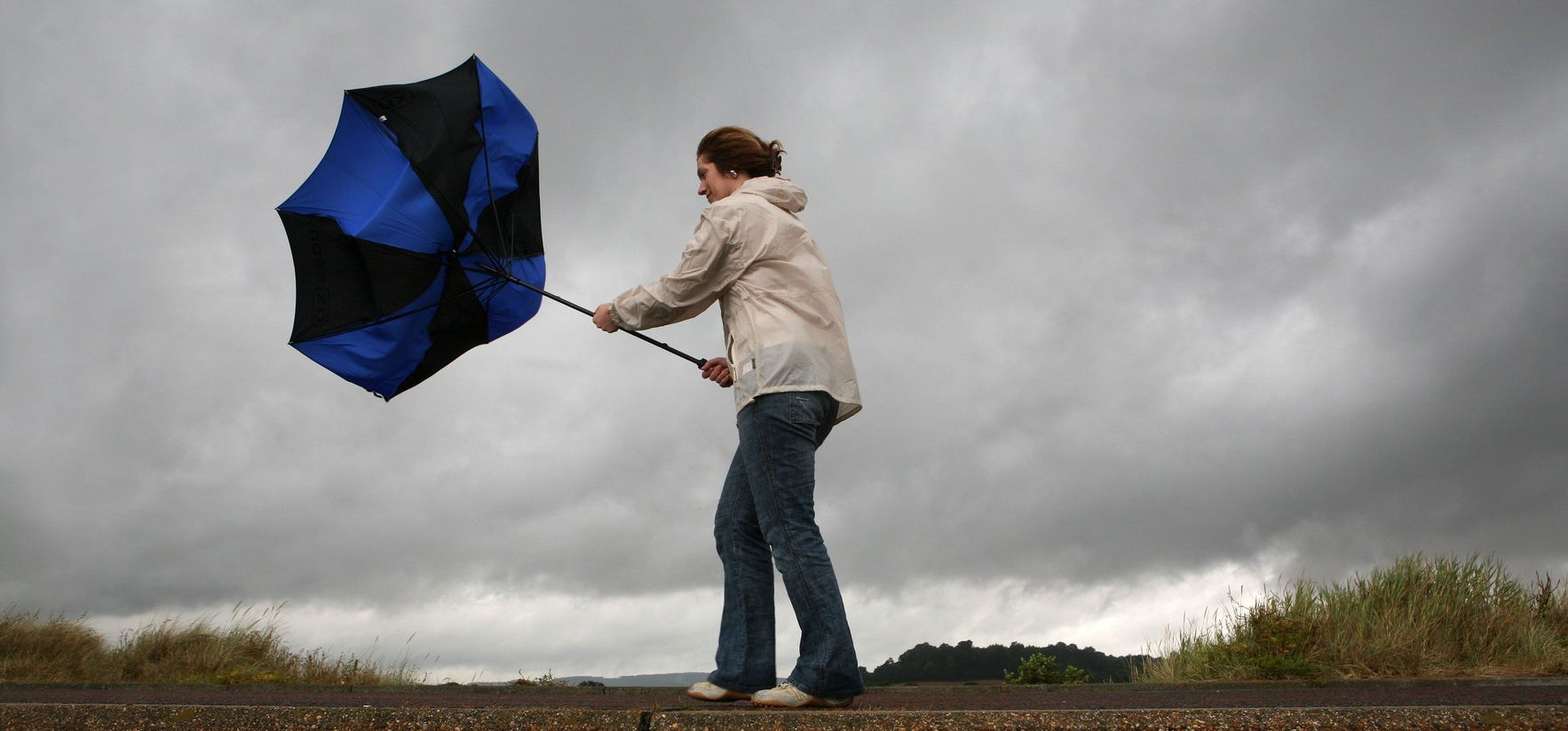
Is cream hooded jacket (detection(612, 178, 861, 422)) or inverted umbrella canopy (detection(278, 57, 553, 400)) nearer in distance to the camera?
cream hooded jacket (detection(612, 178, 861, 422))

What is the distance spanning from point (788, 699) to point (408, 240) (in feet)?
10.2

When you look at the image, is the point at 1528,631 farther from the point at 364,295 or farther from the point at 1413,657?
the point at 364,295

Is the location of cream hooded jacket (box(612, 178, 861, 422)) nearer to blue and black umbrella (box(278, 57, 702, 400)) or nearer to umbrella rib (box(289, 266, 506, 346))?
blue and black umbrella (box(278, 57, 702, 400))

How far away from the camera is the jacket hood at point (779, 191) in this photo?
4129 mm

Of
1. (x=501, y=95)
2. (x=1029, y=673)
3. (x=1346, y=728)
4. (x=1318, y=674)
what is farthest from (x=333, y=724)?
(x=1318, y=674)

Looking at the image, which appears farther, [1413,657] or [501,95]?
[1413,657]

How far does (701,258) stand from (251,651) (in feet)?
33.3

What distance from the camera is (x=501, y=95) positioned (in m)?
5.72

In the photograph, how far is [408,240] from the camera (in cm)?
529

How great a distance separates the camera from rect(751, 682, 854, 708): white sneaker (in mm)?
3572

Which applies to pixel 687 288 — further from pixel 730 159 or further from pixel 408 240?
pixel 408 240

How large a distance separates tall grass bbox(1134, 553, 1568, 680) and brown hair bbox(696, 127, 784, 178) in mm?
6860

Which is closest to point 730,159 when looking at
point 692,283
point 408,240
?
point 692,283

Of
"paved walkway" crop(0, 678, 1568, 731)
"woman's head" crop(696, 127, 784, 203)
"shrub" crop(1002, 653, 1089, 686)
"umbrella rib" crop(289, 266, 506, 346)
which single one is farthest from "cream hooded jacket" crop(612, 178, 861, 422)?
"shrub" crop(1002, 653, 1089, 686)
